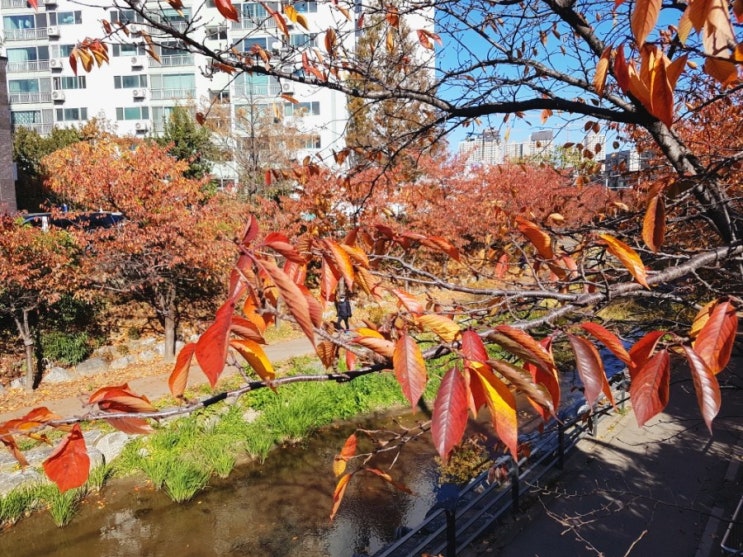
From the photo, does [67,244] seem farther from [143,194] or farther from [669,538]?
[669,538]

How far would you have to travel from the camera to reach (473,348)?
1024 millimetres

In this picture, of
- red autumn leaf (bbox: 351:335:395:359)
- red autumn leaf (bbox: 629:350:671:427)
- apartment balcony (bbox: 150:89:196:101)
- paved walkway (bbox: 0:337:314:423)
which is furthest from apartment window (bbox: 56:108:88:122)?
red autumn leaf (bbox: 629:350:671:427)

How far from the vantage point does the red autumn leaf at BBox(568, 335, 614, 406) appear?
106 centimetres

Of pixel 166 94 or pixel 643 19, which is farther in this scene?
pixel 166 94

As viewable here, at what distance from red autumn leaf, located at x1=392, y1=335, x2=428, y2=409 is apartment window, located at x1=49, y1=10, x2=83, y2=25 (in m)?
33.0

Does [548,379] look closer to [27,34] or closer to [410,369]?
[410,369]

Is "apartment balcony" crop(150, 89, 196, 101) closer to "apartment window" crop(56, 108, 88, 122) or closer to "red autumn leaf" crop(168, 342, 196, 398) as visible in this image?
"apartment window" crop(56, 108, 88, 122)

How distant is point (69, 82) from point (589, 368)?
3300 centimetres

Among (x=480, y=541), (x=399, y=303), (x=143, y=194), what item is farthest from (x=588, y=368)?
(x=143, y=194)

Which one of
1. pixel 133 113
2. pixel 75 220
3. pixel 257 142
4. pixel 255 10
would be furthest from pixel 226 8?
pixel 133 113

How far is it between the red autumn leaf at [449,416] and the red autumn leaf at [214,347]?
413 millimetres

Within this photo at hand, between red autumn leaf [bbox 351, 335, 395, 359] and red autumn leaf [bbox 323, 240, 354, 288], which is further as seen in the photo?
red autumn leaf [bbox 323, 240, 354, 288]

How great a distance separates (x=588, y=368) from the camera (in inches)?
42.3

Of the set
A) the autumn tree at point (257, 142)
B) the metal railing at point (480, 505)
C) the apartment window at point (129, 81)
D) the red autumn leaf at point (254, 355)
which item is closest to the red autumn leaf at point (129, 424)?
the red autumn leaf at point (254, 355)
